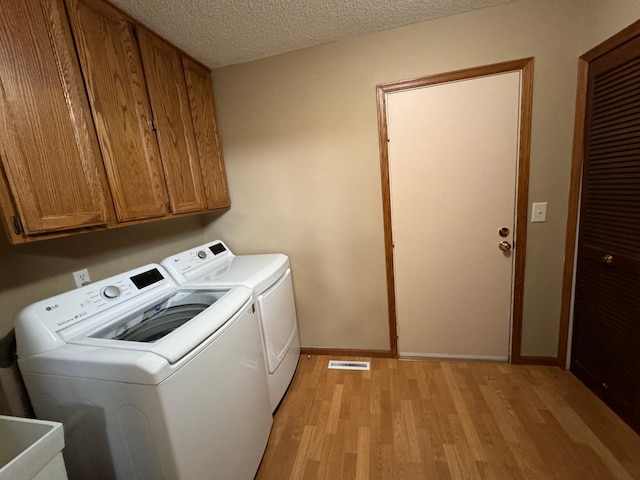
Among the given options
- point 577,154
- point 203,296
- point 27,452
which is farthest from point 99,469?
point 577,154

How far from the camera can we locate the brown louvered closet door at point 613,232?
121 centimetres

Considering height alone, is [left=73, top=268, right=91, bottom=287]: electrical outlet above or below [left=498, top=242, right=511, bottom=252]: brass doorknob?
above

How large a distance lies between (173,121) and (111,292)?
0.99 meters

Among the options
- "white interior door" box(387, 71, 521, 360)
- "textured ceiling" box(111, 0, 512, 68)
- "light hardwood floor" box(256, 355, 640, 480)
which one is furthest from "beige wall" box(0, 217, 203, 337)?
"white interior door" box(387, 71, 521, 360)

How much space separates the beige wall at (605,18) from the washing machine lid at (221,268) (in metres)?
2.11

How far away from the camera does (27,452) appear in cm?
58

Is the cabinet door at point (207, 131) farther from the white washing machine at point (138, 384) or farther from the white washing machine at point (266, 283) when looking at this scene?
the white washing machine at point (138, 384)

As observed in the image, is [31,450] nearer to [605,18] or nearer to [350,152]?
[350,152]

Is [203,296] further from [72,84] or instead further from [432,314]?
[432,314]

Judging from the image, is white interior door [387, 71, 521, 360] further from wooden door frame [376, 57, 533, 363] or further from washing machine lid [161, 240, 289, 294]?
washing machine lid [161, 240, 289, 294]

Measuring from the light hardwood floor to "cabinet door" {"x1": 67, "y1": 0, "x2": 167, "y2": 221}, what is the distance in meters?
1.50

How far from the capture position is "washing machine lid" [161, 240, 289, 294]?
1405mm

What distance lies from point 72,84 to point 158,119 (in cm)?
40

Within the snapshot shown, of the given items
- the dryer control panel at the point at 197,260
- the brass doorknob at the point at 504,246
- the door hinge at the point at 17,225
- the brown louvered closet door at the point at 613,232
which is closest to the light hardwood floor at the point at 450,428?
the brown louvered closet door at the point at 613,232
